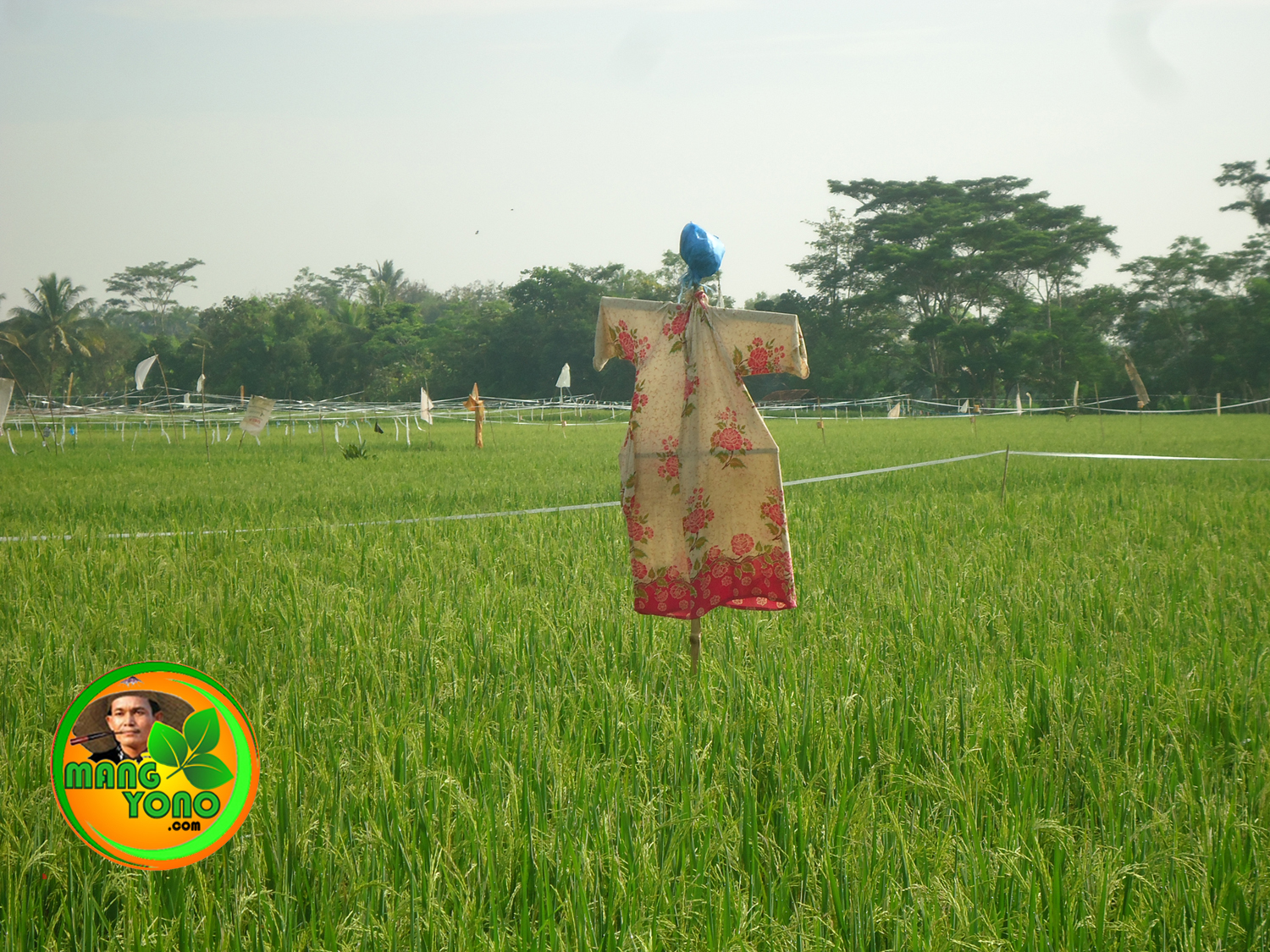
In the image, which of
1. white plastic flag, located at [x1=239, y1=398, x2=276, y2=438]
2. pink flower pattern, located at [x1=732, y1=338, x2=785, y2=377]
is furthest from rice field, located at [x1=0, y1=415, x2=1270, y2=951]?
white plastic flag, located at [x1=239, y1=398, x2=276, y2=438]

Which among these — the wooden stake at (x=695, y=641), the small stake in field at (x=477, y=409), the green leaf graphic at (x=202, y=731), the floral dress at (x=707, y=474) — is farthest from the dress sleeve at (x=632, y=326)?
the small stake in field at (x=477, y=409)

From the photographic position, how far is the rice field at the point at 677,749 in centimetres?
158

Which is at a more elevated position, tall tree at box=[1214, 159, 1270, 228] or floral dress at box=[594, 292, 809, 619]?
tall tree at box=[1214, 159, 1270, 228]

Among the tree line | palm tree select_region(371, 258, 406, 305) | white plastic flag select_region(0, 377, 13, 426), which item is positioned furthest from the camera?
palm tree select_region(371, 258, 406, 305)

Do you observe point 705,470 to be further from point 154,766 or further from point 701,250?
point 154,766

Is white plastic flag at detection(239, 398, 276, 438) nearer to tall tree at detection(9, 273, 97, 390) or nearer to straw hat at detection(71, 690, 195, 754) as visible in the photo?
straw hat at detection(71, 690, 195, 754)

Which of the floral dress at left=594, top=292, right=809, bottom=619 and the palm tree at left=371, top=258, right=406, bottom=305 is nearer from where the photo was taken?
the floral dress at left=594, top=292, right=809, bottom=619

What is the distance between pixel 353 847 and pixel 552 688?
3.08ft

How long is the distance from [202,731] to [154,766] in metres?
0.06

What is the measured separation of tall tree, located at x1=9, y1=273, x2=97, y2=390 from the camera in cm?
3947

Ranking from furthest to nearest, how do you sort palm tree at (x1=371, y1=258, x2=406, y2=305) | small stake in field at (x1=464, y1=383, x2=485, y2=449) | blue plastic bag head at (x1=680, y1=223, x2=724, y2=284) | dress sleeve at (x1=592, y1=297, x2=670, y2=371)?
1. palm tree at (x1=371, y1=258, x2=406, y2=305)
2. small stake in field at (x1=464, y1=383, x2=485, y2=449)
3. dress sleeve at (x1=592, y1=297, x2=670, y2=371)
4. blue plastic bag head at (x1=680, y1=223, x2=724, y2=284)

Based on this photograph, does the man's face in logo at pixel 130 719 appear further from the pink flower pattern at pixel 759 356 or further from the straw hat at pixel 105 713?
the pink flower pattern at pixel 759 356

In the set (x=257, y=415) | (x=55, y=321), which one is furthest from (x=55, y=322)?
(x=257, y=415)

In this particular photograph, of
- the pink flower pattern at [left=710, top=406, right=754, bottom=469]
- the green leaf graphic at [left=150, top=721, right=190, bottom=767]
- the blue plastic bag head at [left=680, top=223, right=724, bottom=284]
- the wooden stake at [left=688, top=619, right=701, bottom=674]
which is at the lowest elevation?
the wooden stake at [left=688, top=619, right=701, bottom=674]
